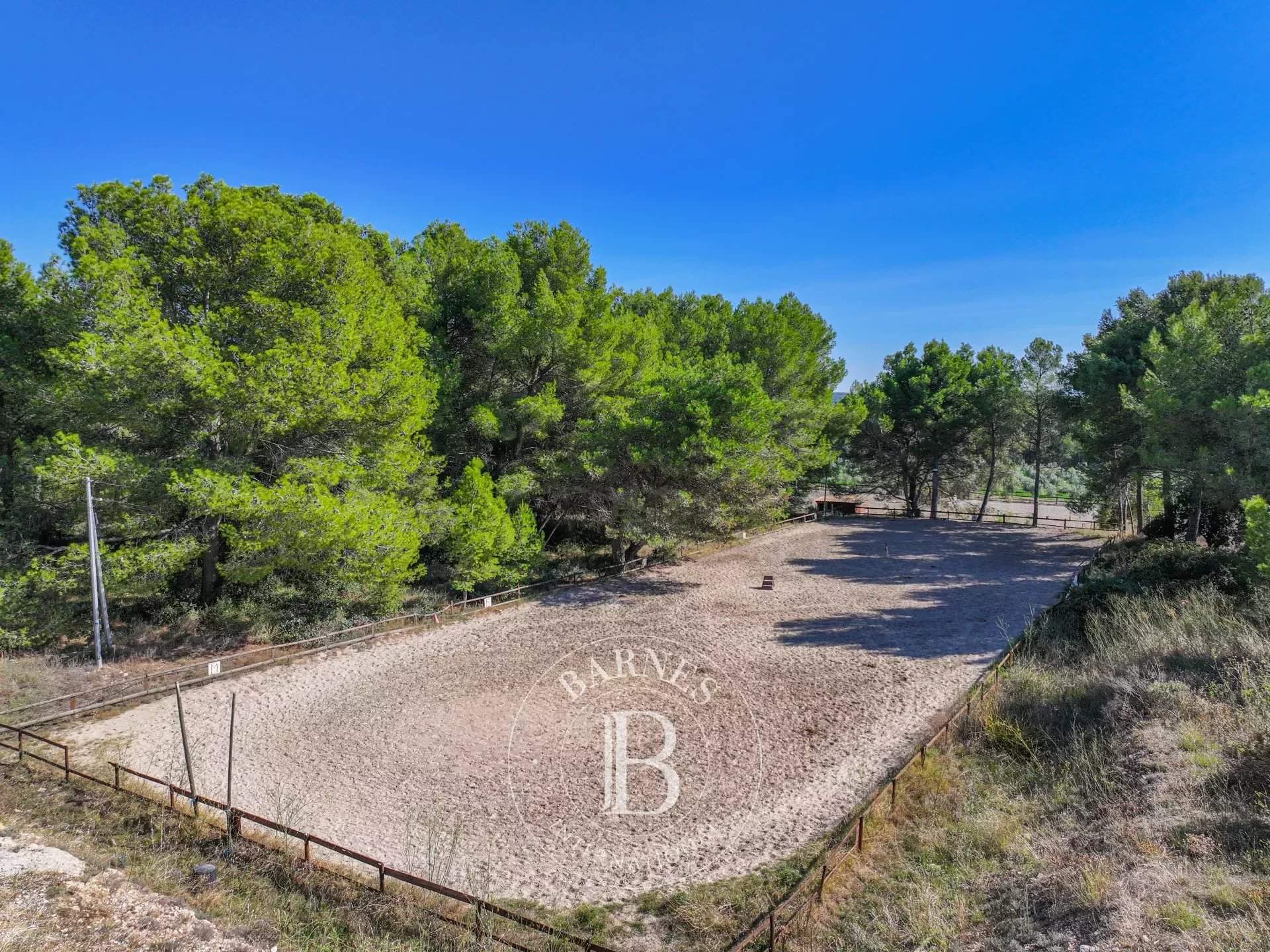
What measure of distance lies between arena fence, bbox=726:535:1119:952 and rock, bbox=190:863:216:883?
17.5 ft

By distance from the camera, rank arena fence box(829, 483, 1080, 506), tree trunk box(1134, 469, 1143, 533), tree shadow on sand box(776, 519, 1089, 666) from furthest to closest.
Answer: arena fence box(829, 483, 1080, 506) < tree trunk box(1134, 469, 1143, 533) < tree shadow on sand box(776, 519, 1089, 666)

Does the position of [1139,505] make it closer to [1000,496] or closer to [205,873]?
[1000,496]

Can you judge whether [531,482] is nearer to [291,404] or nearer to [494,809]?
[291,404]

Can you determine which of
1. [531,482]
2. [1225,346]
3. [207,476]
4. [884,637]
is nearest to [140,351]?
[207,476]

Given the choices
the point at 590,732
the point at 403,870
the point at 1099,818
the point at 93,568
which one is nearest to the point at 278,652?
the point at 93,568

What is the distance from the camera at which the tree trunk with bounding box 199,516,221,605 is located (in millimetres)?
13609

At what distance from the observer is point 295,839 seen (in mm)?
6996

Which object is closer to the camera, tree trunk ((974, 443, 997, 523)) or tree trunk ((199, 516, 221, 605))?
tree trunk ((199, 516, 221, 605))

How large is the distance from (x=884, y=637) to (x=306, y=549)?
13.1 meters

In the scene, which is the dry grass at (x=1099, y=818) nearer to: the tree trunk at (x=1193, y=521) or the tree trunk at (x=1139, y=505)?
the tree trunk at (x=1193, y=521)

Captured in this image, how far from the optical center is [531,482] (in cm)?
1903

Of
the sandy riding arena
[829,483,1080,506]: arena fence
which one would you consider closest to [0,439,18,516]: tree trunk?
the sandy riding arena

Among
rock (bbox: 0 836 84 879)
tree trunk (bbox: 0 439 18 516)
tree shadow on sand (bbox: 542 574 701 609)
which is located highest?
tree trunk (bbox: 0 439 18 516)

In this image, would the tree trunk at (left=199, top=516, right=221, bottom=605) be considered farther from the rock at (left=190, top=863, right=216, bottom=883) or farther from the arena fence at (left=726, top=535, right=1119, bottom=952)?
the arena fence at (left=726, top=535, right=1119, bottom=952)
